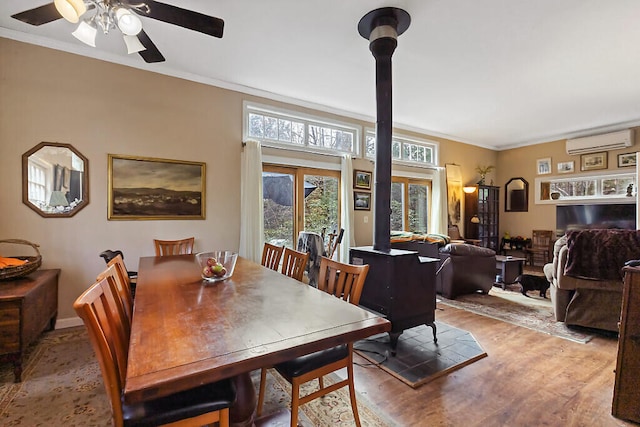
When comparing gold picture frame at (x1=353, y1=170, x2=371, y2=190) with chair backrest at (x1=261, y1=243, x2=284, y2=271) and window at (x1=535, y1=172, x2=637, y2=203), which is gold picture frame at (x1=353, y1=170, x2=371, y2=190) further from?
window at (x1=535, y1=172, x2=637, y2=203)

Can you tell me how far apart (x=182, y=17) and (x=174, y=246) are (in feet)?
8.17

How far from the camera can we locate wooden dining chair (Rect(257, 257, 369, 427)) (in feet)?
4.91

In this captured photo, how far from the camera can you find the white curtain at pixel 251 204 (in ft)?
13.9

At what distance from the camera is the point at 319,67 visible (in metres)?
3.78

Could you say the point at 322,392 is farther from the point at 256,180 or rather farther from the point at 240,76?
the point at 240,76

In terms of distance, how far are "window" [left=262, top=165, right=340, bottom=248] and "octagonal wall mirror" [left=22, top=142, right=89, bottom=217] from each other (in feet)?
7.32

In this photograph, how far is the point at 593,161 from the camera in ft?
21.4

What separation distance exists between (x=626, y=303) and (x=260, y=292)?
7.27 feet

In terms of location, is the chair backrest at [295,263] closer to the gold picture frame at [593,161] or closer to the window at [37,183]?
the window at [37,183]

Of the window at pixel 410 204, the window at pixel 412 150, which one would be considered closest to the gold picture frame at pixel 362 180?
the window at pixel 412 150

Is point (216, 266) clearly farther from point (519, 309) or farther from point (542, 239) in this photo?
point (542, 239)

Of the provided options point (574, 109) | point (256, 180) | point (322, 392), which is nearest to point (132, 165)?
point (256, 180)

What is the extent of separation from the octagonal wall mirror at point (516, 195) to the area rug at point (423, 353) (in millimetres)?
5960

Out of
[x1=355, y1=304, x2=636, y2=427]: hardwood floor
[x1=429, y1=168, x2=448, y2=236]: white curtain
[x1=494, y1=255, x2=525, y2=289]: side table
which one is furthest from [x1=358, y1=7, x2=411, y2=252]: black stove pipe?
[x1=429, y1=168, x2=448, y2=236]: white curtain
